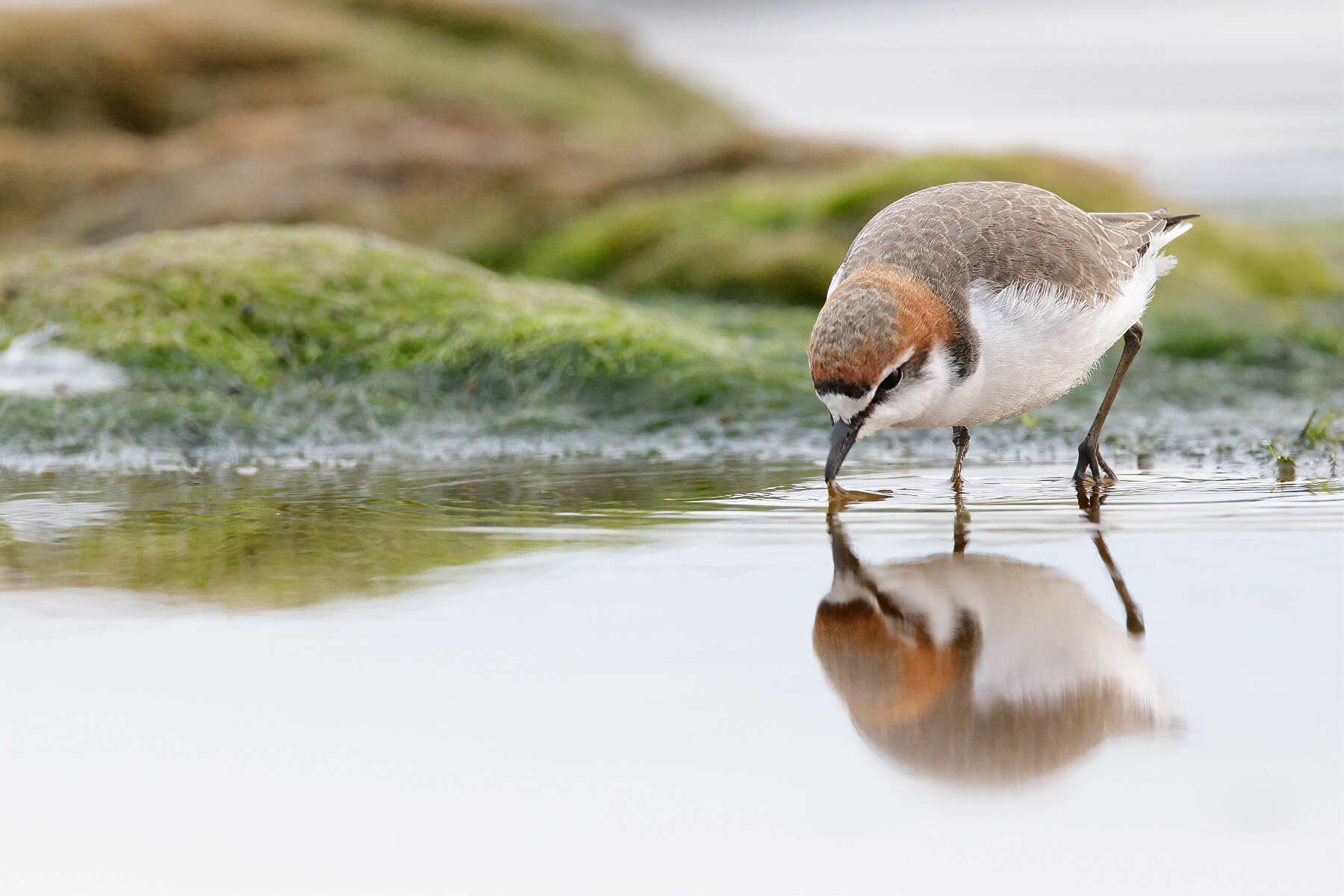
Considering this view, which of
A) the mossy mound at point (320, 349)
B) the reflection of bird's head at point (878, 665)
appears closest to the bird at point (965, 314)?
the reflection of bird's head at point (878, 665)

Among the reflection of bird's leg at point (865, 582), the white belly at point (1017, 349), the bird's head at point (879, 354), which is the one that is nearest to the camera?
the reflection of bird's leg at point (865, 582)

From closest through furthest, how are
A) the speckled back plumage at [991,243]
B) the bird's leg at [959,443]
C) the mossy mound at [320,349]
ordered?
the speckled back plumage at [991,243] < the bird's leg at [959,443] < the mossy mound at [320,349]

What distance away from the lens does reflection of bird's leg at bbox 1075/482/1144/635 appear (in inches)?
179

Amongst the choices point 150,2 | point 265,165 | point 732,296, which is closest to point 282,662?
A: point 732,296

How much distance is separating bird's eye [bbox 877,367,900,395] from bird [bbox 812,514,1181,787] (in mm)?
929

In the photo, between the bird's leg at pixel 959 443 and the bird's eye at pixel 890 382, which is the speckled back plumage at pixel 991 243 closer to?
the bird's eye at pixel 890 382

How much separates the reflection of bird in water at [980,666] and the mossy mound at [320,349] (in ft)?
15.8

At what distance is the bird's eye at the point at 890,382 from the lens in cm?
604

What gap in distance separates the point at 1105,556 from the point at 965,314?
4.49 feet

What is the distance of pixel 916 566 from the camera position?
→ 531cm

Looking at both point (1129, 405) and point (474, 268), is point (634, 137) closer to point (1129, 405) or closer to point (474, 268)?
point (474, 268)

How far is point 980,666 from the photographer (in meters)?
4.11


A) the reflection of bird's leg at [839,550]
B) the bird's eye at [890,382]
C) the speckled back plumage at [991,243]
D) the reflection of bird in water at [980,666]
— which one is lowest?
the reflection of bird in water at [980,666]

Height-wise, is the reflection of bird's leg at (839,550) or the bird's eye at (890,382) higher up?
the bird's eye at (890,382)
